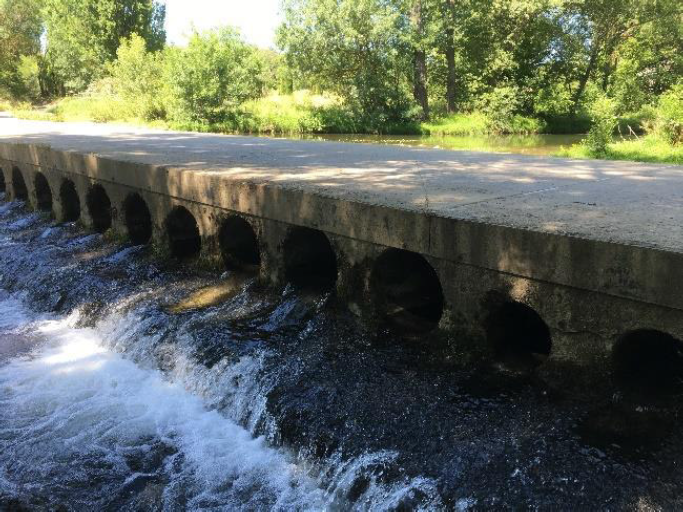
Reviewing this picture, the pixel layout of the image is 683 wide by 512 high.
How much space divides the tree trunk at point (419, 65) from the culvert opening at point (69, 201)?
25029 mm

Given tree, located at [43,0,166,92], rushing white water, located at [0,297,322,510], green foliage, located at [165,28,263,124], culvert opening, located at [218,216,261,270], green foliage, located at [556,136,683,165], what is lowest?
rushing white water, located at [0,297,322,510]

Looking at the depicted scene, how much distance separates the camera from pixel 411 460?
3.53 meters

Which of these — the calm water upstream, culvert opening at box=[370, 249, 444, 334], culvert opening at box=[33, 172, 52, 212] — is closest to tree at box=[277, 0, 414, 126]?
the calm water upstream

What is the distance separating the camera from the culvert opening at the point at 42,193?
10812 millimetres

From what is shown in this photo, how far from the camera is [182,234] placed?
7.55 m

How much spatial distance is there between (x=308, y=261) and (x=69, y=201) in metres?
5.73

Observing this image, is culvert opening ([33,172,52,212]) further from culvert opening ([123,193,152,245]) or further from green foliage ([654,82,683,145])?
green foliage ([654,82,683,145])

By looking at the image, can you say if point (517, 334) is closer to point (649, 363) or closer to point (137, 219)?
point (649, 363)

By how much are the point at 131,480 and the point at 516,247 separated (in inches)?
115

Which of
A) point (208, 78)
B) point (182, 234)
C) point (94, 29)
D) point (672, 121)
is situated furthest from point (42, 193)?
point (94, 29)

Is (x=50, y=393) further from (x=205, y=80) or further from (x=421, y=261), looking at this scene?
(x=205, y=80)

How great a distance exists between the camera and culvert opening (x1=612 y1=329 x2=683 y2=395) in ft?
11.9

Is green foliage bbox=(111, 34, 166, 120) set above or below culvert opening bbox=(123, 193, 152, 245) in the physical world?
above

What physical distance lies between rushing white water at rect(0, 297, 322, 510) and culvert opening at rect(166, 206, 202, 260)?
1.82 metres
